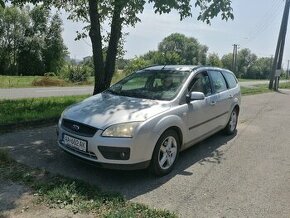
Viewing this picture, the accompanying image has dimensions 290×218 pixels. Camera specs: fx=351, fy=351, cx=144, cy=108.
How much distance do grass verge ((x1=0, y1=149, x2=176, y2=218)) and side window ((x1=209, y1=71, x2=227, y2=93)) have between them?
139 inches

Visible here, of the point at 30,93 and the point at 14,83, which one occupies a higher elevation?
the point at 14,83

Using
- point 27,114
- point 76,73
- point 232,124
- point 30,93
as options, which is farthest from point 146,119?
point 76,73

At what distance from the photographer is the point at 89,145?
460 cm

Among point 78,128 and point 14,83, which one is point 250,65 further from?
point 78,128

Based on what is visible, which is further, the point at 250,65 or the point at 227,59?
the point at 227,59

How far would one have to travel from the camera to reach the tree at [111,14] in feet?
25.5

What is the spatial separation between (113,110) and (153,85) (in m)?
1.27

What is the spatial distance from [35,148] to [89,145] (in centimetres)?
180

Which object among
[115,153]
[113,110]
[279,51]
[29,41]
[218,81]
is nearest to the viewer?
[115,153]

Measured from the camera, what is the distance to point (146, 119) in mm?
4707

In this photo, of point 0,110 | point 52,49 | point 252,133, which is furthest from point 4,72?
point 252,133

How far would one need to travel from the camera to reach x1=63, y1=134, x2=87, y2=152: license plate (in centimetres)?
468

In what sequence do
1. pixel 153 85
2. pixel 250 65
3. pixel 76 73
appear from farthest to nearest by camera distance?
pixel 250 65 < pixel 76 73 < pixel 153 85

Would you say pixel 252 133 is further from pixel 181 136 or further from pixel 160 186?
pixel 160 186
